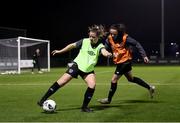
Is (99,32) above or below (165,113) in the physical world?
above

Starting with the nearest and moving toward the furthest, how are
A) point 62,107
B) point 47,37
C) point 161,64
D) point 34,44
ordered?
point 62,107 < point 34,44 < point 161,64 < point 47,37

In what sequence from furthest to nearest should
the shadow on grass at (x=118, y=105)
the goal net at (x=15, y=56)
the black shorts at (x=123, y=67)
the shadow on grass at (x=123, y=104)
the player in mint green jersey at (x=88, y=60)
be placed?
the goal net at (x=15, y=56) → the black shorts at (x=123, y=67) → the shadow on grass at (x=123, y=104) → the shadow on grass at (x=118, y=105) → the player in mint green jersey at (x=88, y=60)

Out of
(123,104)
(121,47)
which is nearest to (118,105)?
(123,104)

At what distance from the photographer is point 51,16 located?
6188cm

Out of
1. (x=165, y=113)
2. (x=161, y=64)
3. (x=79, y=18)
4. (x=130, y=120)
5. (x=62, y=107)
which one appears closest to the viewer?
(x=130, y=120)

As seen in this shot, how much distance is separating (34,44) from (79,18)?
27097 millimetres

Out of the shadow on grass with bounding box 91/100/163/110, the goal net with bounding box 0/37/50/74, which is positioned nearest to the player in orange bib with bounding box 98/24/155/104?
A: the shadow on grass with bounding box 91/100/163/110

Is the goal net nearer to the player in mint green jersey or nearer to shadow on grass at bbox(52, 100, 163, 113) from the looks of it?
shadow on grass at bbox(52, 100, 163, 113)

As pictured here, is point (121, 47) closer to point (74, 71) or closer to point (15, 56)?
point (74, 71)

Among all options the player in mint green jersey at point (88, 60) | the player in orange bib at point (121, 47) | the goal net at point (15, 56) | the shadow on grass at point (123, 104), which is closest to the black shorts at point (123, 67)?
the player in orange bib at point (121, 47)

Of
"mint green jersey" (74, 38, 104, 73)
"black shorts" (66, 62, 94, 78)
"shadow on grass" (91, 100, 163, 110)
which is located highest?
"mint green jersey" (74, 38, 104, 73)

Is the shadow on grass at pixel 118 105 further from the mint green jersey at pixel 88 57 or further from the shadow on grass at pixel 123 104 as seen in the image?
the mint green jersey at pixel 88 57

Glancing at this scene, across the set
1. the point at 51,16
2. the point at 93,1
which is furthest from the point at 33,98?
the point at 93,1

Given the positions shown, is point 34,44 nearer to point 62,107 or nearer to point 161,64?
point 161,64
